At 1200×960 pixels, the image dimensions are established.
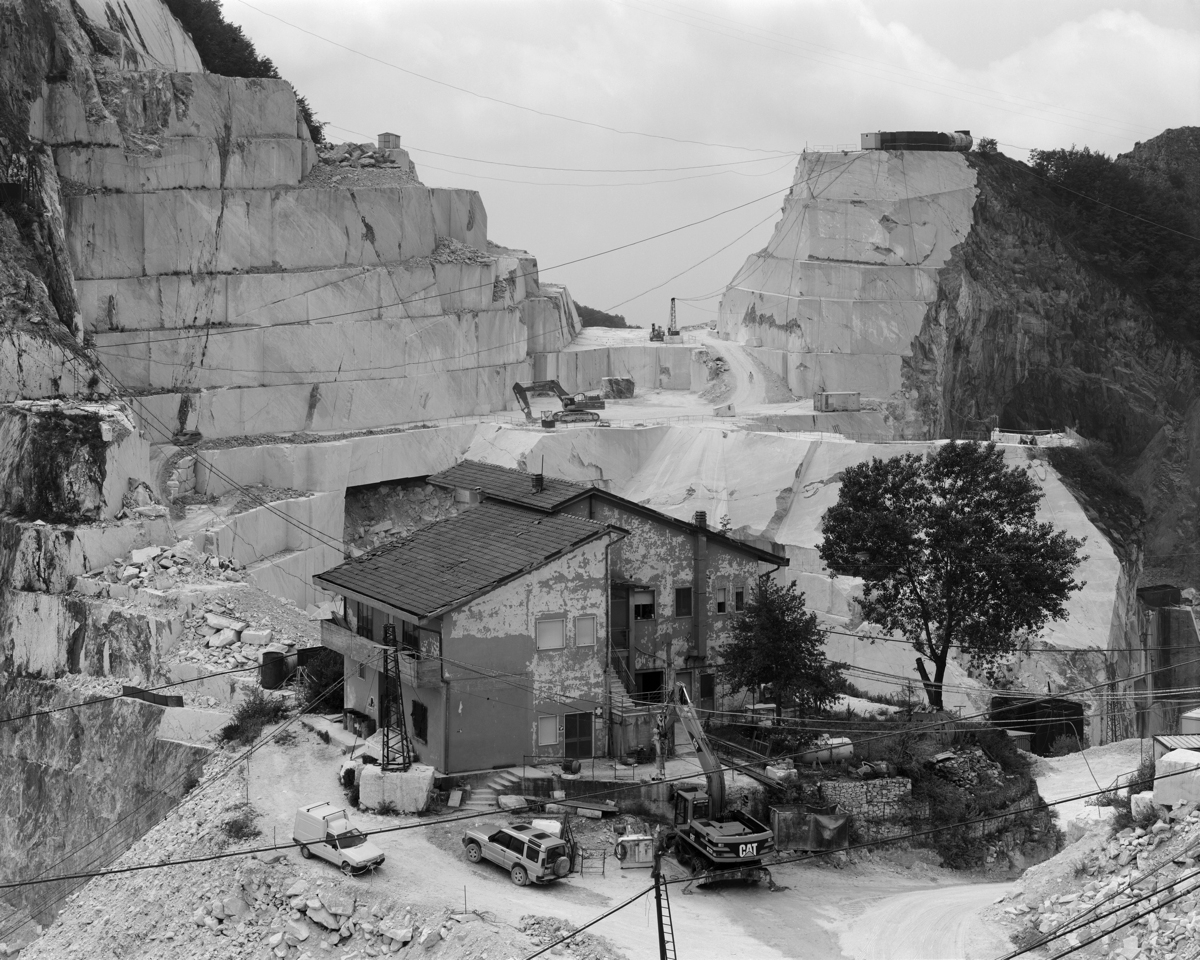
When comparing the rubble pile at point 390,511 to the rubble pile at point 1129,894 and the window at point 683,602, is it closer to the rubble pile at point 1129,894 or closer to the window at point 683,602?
the window at point 683,602

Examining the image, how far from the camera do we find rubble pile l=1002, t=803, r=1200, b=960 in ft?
67.7

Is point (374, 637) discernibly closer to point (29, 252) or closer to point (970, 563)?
point (970, 563)

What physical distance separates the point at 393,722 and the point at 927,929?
40.7 ft

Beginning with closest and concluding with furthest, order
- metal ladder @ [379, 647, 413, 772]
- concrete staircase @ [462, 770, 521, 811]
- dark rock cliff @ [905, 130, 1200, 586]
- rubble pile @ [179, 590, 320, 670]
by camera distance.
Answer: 1. concrete staircase @ [462, 770, 521, 811]
2. metal ladder @ [379, 647, 413, 772]
3. rubble pile @ [179, 590, 320, 670]
4. dark rock cliff @ [905, 130, 1200, 586]

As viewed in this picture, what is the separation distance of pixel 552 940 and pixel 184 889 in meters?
7.91

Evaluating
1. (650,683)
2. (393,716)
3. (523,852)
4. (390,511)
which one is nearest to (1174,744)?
(523,852)

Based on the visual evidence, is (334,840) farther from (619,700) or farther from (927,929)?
(927,929)

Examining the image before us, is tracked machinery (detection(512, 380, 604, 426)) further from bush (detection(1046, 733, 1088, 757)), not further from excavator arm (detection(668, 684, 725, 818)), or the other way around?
excavator arm (detection(668, 684, 725, 818))

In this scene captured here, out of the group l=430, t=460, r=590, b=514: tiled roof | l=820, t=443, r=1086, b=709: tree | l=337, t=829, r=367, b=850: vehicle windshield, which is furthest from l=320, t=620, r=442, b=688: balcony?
l=820, t=443, r=1086, b=709: tree

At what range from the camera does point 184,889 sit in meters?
29.0

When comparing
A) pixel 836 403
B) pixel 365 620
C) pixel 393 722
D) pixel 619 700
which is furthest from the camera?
pixel 836 403

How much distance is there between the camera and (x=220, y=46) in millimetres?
82312

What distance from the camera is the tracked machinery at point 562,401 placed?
220 ft

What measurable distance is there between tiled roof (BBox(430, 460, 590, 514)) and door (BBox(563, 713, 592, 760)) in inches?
192
